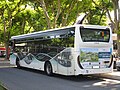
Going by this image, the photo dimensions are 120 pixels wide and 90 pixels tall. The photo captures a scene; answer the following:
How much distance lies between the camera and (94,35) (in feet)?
56.9

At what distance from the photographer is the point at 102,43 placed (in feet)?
57.4

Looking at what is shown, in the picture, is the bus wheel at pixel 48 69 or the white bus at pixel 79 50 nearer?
the white bus at pixel 79 50

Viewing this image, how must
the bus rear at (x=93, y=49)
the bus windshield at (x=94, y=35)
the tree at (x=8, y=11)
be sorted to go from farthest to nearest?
1. the tree at (x=8, y=11)
2. the bus windshield at (x=94, y=35)
3. the bus rear at (x=93, y=49)

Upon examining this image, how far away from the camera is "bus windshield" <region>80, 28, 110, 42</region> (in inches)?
669

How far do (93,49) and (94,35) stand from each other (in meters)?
0.81

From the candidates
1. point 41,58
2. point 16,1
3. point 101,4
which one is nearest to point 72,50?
point 41,58

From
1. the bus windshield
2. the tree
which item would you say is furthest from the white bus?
the tree

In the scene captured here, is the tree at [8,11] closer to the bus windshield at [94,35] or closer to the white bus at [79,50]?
the white bus at [79,50]

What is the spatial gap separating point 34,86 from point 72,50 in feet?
10.7

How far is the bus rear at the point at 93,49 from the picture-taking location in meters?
16.7

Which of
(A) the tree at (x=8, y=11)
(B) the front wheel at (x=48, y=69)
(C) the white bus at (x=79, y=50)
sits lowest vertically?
(B) the front wheel at (x=48, y=69)

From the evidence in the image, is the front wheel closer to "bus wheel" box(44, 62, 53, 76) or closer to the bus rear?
"bus wheel" box(44, 62, 53, 76)

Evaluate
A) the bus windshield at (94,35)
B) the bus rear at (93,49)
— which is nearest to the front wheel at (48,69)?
the bus rear at (93,49)

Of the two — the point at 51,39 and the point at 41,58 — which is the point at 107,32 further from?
the point at 41,58
